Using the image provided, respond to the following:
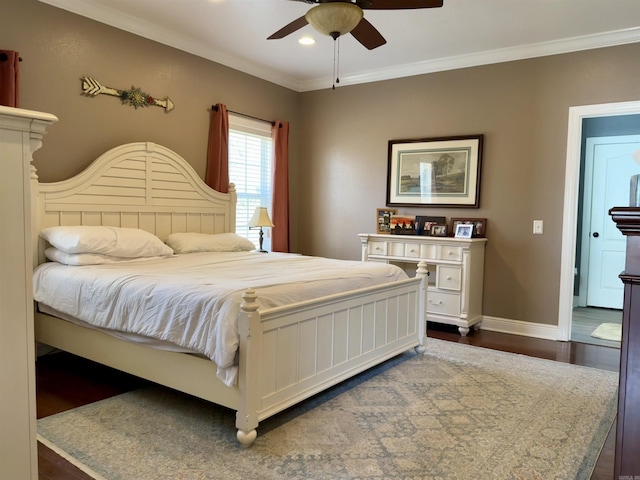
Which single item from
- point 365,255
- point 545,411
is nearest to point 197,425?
point 545,411

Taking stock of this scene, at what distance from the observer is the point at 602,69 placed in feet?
13.2

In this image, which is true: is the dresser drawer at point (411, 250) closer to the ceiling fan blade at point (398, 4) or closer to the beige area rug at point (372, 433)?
the beige area rug at point (372, 433)

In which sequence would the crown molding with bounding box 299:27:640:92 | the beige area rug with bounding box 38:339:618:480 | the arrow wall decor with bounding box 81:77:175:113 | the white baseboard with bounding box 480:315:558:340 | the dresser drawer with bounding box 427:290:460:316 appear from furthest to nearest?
the dresser drawer with bounding box 427:290:460:316, the white baseboard with bounding box 480:315:558:340, the crown molding with bounding box 299:27:640:92, the arrow wall decor with bounding box 81:77:175:113, the beige area rug with bounding box 38:339:618:480

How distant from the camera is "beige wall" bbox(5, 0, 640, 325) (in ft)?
11.7

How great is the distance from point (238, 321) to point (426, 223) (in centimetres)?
318

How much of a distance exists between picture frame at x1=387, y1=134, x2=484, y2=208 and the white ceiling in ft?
2.54

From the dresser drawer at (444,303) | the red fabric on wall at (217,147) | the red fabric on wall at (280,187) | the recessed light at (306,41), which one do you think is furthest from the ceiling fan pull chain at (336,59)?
the dresser drawer at (444,303)

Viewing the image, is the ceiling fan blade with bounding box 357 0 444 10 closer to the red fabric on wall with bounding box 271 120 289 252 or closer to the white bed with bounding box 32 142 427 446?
the white bed with bounding box 32 142 427 446

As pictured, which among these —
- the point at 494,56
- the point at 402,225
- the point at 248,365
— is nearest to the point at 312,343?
the point at 248,365

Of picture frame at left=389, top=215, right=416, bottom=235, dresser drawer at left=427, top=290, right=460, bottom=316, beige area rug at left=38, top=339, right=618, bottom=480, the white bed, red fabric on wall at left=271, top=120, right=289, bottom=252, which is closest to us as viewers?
beige area rug at left=38, top=339, right=618, bottom=480

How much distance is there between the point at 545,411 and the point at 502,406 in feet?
0.76

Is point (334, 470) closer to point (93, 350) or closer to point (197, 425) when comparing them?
point (197, 425)

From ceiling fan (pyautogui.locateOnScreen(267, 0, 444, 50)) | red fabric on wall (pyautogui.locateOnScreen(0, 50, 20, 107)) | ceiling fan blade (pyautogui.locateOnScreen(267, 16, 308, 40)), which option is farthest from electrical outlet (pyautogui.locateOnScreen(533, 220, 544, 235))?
red fabric on wall (pyautogui.locateOnScreen(0, 50, 20, 107))

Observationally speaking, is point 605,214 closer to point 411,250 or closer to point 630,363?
point 411,250
